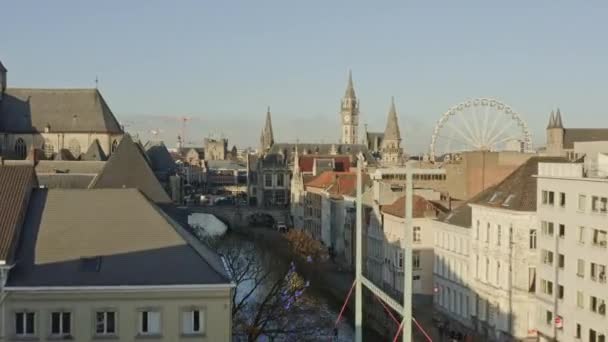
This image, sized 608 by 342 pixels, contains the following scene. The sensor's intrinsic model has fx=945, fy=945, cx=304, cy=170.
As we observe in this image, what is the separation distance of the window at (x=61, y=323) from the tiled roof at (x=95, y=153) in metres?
63.4

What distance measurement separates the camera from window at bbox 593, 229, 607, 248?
43.9m

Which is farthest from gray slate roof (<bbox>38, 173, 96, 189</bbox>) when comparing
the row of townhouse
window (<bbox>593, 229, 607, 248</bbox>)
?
window (<bbox>593, 229, 607, 248</bbox>)

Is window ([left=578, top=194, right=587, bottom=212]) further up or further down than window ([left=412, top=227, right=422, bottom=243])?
further up

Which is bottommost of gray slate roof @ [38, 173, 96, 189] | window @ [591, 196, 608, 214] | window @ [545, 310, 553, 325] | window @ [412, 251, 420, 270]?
window @ [545, 310, 553, 325]

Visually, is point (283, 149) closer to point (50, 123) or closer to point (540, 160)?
point (50, 123)

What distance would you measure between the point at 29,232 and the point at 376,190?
46.5 meters

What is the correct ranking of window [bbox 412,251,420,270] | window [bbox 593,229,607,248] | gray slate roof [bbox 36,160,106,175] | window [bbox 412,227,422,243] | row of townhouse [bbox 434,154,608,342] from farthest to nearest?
gray slate roof [bbox 36,160,106,175], window [bbox 412,227,422,243], window [bbox 412,251,420,270], row of townhouse [bbox 434,154,608,342], window [bbox 593,229,607,248]

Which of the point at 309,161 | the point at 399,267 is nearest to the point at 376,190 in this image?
the point at 399,267

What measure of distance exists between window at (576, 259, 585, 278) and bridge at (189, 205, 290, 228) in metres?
99.7

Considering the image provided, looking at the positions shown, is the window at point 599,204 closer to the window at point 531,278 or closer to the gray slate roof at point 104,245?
the window at point 531,278

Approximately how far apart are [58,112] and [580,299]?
238ft

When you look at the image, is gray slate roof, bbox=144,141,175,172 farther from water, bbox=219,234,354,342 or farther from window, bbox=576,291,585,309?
A: window, bbox=576,291,585,309

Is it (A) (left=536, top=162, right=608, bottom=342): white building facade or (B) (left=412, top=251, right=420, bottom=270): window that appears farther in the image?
(B) (left=412, top=251, right=420, bottom=270): window

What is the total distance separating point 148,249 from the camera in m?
34.5
